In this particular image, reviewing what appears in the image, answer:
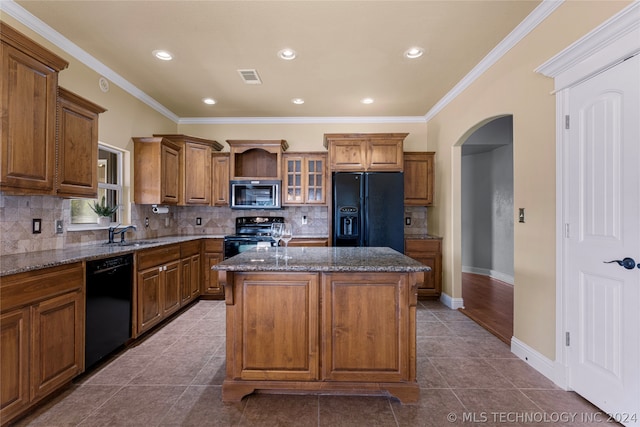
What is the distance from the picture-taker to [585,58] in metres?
1.88

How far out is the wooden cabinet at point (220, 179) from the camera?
14.9ft

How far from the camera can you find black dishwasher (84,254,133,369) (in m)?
2.27

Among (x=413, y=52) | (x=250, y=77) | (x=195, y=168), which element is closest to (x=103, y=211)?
(x=195, y=168)

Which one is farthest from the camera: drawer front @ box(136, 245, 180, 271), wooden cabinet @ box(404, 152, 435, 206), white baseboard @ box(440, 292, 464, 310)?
wooden cabinet @ box(404, 152, 435, 206)

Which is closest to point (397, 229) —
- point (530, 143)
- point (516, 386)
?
point (530, 143)

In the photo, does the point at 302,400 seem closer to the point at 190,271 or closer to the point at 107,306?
the point at 107,306

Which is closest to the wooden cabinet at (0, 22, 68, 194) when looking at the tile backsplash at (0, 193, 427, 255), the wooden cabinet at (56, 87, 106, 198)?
the wooden cabinet at (56, 87, 106, 198)

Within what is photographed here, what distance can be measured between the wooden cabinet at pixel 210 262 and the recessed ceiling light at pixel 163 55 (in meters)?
2.40

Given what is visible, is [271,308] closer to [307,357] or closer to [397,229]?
[307,357]

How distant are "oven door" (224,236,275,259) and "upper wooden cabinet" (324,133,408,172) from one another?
1536 mm

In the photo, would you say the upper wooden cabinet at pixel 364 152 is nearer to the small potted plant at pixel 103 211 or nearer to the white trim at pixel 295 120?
the white trim at pixel 295 120

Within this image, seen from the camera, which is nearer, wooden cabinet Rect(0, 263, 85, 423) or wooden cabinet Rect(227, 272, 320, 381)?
wooden cabinet Rect(0, 263, 85, 423)

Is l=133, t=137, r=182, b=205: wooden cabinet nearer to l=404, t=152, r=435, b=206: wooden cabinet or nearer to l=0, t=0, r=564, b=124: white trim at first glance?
l=0, t=0, r=564, b=124: white trim

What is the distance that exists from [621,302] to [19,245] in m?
4.26
